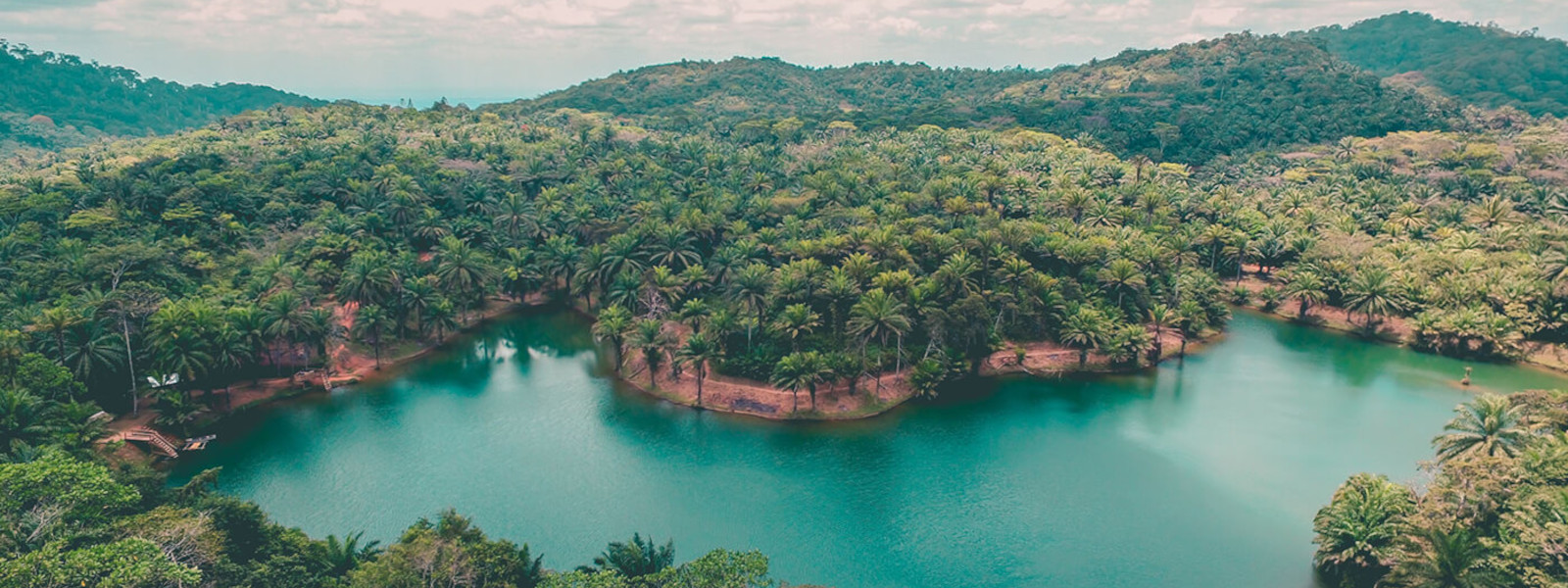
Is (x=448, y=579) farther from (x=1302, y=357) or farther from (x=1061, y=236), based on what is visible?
(x=1302, y=357)

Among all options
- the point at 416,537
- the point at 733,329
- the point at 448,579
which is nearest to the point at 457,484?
the point at 416,537

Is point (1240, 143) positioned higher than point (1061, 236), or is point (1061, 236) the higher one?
point (1240, 143)

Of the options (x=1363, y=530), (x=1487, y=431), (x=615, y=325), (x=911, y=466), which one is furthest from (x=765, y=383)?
(x=1487, y=431)

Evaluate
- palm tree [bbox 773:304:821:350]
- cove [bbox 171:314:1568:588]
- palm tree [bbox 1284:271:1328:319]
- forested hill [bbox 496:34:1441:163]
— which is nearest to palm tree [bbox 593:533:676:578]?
cove [bbox 171:314:1568:588]

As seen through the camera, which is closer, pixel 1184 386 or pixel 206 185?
pixel 1184 386

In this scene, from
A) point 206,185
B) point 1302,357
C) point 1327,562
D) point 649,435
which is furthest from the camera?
point 206,185

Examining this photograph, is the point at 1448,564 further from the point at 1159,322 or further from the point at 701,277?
the point at 701,277

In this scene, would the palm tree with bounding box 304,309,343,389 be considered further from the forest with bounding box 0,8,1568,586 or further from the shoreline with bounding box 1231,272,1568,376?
the shoreline with bounding box 1231,272,1568,376
